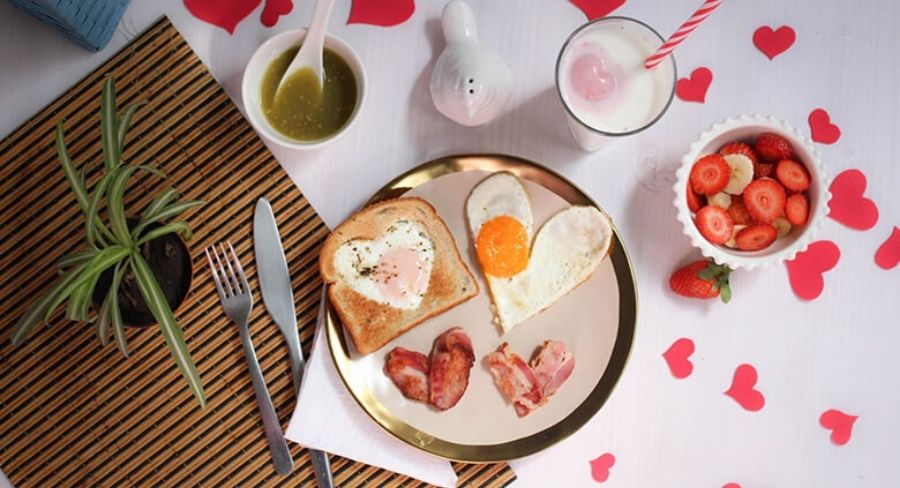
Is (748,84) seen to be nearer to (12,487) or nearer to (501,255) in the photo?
(501,255)

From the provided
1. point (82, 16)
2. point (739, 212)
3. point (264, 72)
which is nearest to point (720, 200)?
point (739, 212)

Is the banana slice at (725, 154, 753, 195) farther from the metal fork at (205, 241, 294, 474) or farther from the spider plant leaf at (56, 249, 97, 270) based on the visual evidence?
the spider plant leaf at (56, 249, 97, 270)

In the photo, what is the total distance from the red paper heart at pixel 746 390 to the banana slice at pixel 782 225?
28cm

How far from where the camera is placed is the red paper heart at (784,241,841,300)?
65.2 inches

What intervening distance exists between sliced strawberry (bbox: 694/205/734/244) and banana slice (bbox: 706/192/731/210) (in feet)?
0.11

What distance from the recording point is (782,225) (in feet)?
5.11

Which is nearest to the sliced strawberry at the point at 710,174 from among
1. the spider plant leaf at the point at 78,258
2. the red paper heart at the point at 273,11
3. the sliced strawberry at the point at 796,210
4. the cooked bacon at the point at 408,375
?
the sliced strawberry at the point at 796,210

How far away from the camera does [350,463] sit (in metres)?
1.63

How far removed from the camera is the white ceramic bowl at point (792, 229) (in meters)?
1.52

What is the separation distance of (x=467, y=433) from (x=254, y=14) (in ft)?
2.92

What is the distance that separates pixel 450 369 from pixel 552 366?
7.4 inches

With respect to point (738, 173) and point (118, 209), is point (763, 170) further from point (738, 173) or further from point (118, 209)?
point (118, 209)

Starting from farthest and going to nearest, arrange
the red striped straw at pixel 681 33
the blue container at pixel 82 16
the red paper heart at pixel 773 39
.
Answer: the red paper heart at pixel 773 39 → the blue container at pixel 82 16 → the red striped straw at pixel 681 33

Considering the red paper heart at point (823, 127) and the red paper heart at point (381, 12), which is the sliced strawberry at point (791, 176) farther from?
the red paper heart at point (381, 12)
